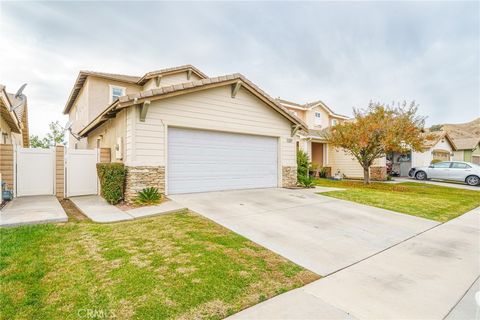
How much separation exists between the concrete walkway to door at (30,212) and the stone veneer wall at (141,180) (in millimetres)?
1751

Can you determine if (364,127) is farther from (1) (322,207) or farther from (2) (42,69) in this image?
(2) (42,69)

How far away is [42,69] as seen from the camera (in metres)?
13.5

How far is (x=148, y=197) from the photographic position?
301 inches

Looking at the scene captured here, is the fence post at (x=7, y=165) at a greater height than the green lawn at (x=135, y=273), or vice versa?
the fence post at (x=7, y=165)

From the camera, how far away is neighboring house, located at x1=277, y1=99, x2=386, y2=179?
62.4 ft

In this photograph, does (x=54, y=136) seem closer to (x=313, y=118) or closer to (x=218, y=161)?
(x=313, y=118)

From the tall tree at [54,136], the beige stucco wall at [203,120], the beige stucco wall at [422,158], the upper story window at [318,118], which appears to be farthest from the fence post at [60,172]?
the tall tree at [54,136]

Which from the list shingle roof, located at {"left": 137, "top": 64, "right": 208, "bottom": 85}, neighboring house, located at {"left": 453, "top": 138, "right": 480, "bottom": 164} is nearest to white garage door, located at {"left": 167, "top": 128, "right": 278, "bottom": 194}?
shingle roof, located at {"left": 137, "top": 64, "right": 208, "bottom": 85}

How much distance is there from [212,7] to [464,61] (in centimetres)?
1437

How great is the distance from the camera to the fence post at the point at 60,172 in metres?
9.32

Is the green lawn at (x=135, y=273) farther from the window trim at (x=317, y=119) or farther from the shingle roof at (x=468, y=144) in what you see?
the shingle roof at (x=468, y=144)

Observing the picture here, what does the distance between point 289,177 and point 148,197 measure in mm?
6653

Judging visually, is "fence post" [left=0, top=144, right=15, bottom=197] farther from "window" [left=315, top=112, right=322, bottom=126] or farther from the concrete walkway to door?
"window" [left=315, top=112, right=322, bottom=126]

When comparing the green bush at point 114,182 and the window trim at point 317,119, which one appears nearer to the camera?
the green bush at point 114,182
